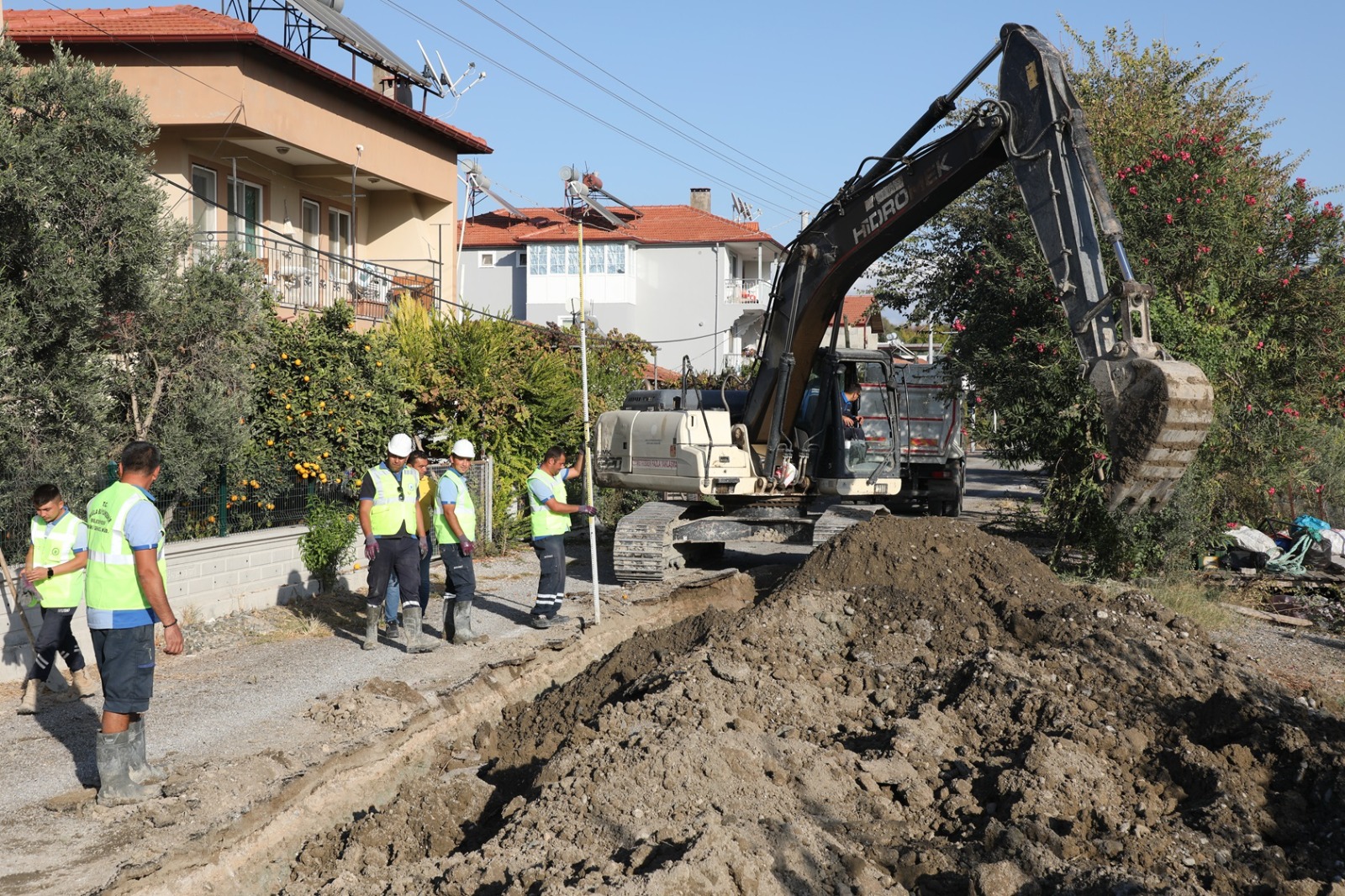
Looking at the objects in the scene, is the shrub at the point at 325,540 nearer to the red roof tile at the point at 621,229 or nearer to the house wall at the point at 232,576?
the house wall at the point at 232,576

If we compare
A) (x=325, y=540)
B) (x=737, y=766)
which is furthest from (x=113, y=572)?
(x=325, y=540)

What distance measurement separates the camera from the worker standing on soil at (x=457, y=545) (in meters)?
10.3

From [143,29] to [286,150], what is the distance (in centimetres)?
260

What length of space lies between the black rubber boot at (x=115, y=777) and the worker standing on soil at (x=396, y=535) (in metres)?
3.61

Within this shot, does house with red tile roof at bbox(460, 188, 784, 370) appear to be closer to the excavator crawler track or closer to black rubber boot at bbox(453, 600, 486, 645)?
the excavator crawler track

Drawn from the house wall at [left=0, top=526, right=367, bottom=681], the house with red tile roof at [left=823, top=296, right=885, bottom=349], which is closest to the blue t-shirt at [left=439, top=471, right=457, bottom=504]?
the house wall at [left=0, top=526, right=367, bottom=681]

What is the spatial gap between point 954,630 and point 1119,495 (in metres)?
1.68

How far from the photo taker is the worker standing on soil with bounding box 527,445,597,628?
1103 cm

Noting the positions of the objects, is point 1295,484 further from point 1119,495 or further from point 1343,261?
point 1119,495

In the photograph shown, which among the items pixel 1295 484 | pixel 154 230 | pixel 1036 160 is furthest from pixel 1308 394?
pixel 154 230

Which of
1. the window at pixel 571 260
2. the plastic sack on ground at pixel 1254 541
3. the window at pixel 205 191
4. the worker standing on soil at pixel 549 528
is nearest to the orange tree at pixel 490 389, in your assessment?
the window at pixel 205 191

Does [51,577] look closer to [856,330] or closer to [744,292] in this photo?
[856,330]

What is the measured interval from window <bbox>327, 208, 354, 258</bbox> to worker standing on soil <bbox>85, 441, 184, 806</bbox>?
15924 millimetres

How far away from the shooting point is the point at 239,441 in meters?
10.9
